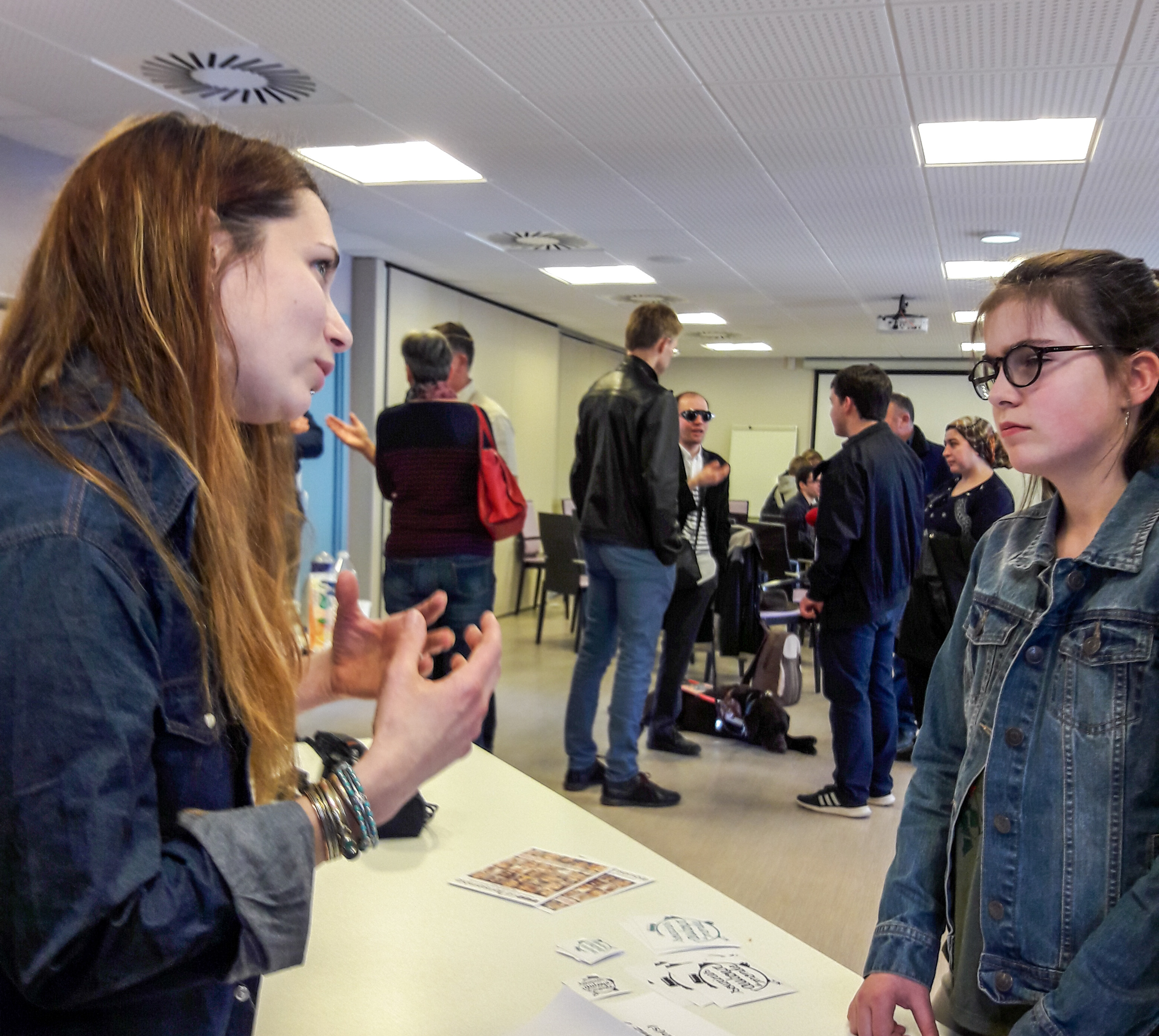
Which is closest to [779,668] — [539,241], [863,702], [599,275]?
[863,702]

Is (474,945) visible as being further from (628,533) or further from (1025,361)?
(628,533)

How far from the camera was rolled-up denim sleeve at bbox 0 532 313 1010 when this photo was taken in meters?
0.62

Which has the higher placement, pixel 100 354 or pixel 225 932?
pixel 100 354

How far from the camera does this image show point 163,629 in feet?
2.32

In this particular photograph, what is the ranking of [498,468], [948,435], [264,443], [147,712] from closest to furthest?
[147,712], [264,443], [498,468], [948,435]

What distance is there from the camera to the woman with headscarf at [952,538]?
4086 mm

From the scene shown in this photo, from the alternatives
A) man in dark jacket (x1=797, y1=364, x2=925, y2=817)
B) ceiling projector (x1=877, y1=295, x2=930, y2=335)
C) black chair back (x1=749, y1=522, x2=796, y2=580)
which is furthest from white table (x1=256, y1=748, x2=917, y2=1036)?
ceiling projector (x1=877, y1=295, x2=930, y2=335)

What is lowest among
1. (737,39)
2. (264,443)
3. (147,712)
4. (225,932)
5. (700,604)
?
(700,604)

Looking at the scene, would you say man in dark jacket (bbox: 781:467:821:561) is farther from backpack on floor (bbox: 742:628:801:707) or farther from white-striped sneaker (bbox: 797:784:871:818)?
white-striped sneaker (bbox: 797:784:871:818)

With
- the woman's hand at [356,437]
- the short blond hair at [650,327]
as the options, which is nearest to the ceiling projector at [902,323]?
the short blond hair at [650,327]

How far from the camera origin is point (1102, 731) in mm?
1031

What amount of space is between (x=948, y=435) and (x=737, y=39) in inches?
74.5

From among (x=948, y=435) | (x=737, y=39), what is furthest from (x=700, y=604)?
(x=737, y=39)

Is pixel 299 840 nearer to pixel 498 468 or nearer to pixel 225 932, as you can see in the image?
pixel 225 932
